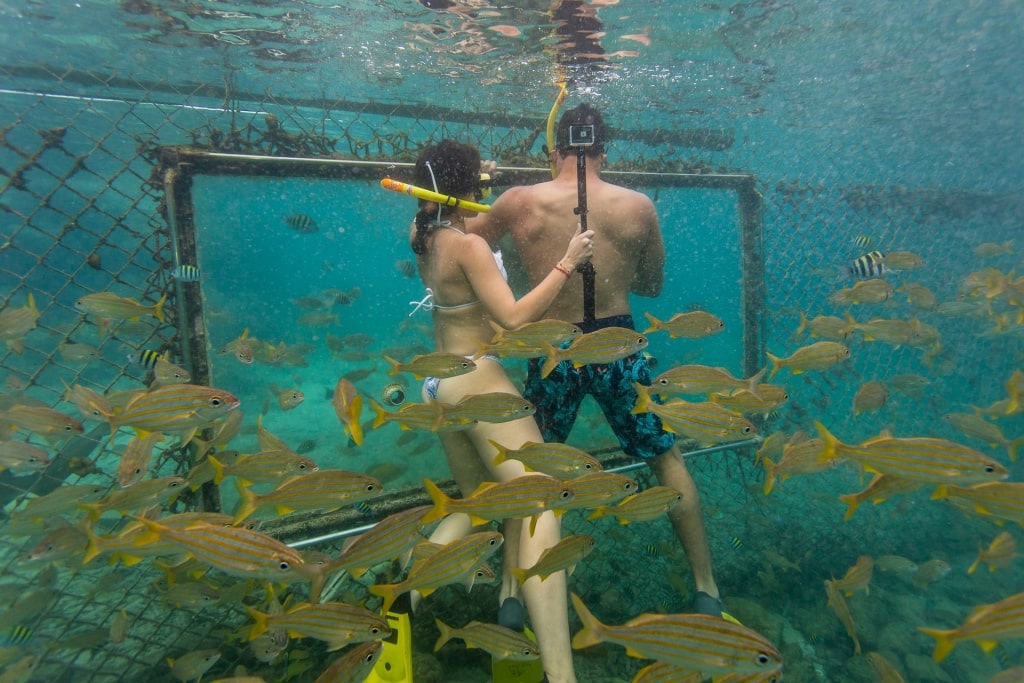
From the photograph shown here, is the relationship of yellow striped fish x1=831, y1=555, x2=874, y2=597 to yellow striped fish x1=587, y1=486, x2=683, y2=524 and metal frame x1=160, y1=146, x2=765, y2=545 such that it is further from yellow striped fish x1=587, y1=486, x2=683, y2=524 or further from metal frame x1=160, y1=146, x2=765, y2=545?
yellow striped fish x1=587, y1=486, x2=683, y2=524

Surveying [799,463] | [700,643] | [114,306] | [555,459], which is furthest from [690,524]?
[114,306]

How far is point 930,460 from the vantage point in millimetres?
2496

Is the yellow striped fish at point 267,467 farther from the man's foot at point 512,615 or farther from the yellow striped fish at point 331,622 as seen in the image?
the man's foot at point 512,615

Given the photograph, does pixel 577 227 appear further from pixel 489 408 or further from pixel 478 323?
pixel 489 408

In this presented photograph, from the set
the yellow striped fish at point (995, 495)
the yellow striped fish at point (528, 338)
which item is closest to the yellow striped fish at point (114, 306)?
the yellow striped fish at point (528, 338)

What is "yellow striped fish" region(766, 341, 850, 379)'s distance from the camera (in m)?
4.19

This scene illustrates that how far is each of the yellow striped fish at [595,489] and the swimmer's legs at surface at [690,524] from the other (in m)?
1.28

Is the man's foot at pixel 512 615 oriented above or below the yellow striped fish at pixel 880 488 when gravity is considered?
below

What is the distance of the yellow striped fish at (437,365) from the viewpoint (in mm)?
3184

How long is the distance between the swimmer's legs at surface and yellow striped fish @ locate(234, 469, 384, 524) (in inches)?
97.1

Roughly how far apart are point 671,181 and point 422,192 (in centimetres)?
428

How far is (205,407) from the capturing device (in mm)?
2781

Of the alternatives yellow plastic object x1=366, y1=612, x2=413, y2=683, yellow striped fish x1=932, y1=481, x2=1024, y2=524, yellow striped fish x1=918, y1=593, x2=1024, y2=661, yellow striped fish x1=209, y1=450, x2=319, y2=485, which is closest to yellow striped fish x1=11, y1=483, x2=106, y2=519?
yellow striped fish x1=209, y1=450, x2=319, y2=485

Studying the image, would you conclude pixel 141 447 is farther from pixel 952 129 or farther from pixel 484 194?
pixel 952 129
